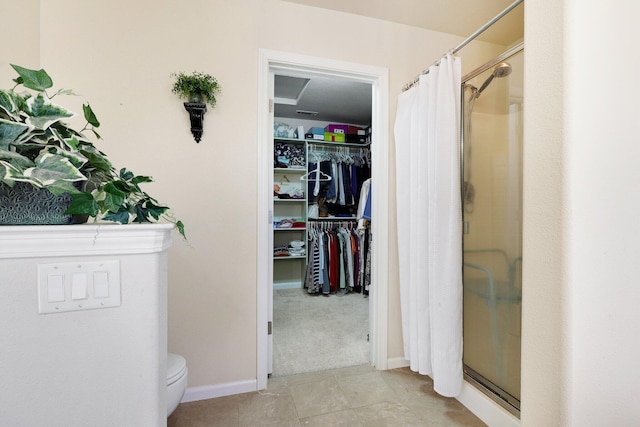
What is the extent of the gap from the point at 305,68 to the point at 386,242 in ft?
Result: 4.29

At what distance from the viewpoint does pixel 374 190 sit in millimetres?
2129

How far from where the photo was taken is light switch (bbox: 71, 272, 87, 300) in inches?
27.6

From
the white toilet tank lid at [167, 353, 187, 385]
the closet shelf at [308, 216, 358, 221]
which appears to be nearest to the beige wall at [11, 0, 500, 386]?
the white toilet tank lid at [167, 353, 187, 385]

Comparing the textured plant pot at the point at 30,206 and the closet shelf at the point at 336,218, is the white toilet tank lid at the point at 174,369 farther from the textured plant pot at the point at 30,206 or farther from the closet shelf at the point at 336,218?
the closet shelf at the point at 336,218

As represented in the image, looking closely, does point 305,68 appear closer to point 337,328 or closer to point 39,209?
point 39,209

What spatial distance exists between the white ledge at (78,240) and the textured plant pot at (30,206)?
0.04 metres

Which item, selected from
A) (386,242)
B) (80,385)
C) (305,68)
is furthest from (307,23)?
(80,385)

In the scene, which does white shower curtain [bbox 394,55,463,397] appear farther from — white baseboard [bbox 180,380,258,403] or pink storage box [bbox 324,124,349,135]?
pink storage box [bbox 324,124,349,135]

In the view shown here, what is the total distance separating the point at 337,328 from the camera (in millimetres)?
2771

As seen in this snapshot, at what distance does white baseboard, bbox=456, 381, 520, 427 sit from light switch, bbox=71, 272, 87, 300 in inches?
72.8

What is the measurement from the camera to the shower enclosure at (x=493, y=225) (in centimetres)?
148

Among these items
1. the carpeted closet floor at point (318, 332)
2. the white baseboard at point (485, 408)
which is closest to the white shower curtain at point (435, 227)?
the white baseboard at point (485, 408)

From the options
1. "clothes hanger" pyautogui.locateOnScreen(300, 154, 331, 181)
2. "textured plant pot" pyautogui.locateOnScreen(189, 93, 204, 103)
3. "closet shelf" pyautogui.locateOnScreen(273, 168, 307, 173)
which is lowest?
"clothes hanger" pyautogui.locateOnScreen(300, 154, 331, 181)

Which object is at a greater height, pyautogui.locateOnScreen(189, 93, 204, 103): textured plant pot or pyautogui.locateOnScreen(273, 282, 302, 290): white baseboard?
pyautogui.locateOnScreen(189, 93, 204, 103): textured plant pot
